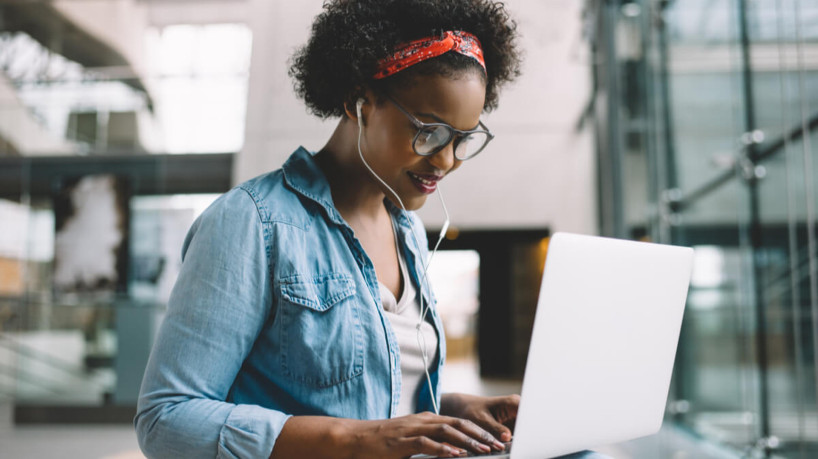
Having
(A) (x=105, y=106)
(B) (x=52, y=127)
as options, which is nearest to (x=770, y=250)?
(A) (x=105, y=106)

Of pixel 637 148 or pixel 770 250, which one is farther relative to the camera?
pixel 637 148

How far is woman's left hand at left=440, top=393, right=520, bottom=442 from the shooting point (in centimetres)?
93

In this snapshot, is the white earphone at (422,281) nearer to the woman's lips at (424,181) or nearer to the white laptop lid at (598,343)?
the woman's lips at (424,181)

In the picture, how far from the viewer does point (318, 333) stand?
833mm

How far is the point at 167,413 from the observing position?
2.44 feet

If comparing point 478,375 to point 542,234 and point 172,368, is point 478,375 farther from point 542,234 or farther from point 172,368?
point 172,368

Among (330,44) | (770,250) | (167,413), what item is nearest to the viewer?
(167,413)

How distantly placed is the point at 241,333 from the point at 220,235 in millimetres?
125

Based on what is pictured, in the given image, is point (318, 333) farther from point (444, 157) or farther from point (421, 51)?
point (421, 51)

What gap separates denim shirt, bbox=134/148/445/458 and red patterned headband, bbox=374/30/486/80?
19 cm

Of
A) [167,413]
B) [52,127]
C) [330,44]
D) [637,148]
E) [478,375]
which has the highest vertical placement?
[52,127]

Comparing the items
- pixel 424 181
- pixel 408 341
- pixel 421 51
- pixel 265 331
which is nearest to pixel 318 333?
pixel 265 331

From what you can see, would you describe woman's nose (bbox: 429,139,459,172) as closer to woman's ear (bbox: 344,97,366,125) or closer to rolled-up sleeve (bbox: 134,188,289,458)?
woman's ear (bbox: 344,97,366,125)

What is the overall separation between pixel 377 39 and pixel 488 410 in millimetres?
588
